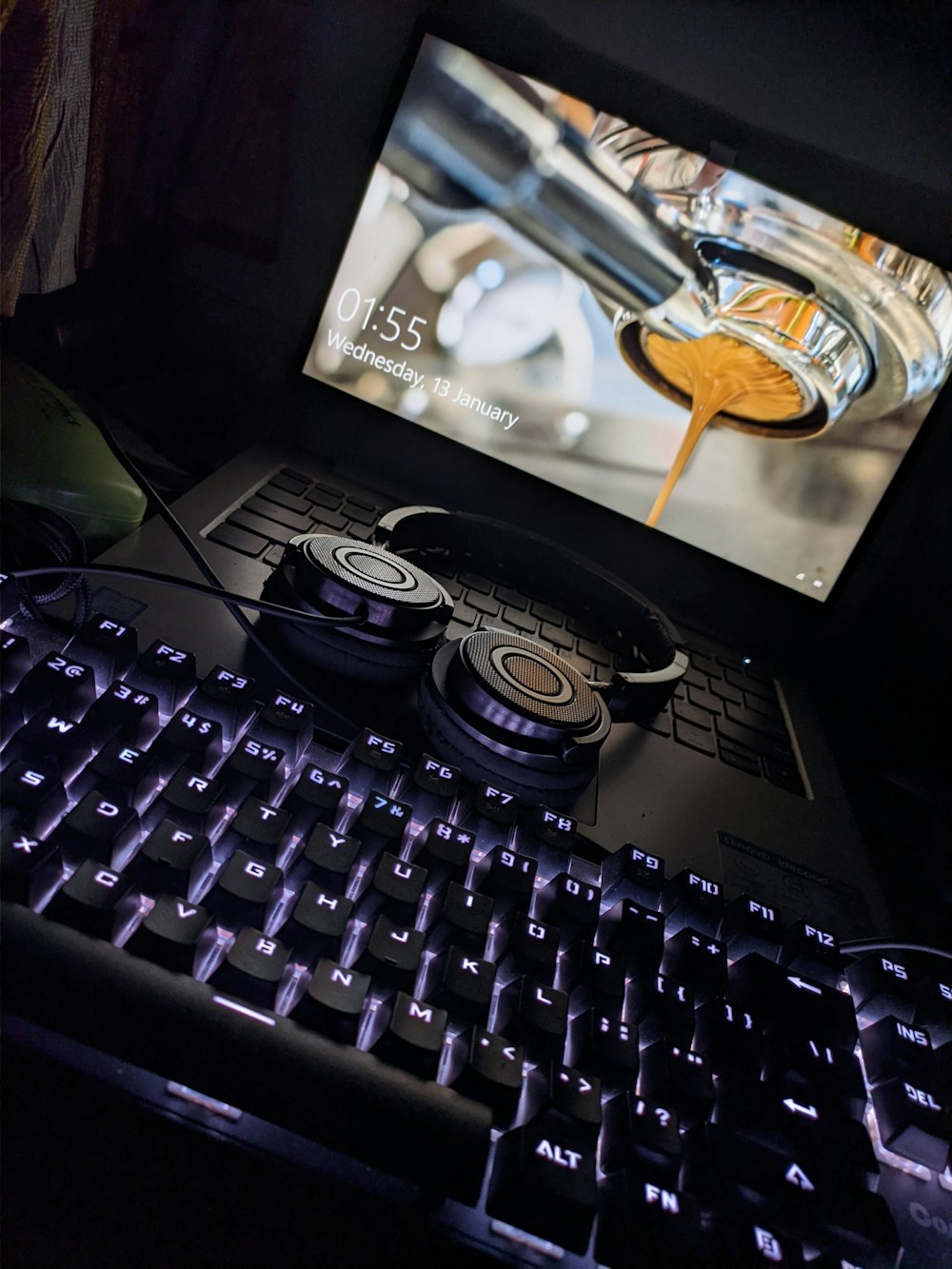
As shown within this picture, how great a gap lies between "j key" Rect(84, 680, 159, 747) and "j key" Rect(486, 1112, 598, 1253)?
0.92 feet

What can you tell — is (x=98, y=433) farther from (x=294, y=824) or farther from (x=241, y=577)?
(x=294, y=824)

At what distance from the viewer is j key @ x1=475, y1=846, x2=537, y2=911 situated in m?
0.48

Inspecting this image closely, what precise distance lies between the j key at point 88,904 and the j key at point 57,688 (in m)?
0.10

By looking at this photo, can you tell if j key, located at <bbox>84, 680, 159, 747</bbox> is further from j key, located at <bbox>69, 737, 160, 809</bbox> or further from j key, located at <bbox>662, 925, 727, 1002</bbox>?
j key, located at <bbox>662, 925, 727, 1002</bbox>

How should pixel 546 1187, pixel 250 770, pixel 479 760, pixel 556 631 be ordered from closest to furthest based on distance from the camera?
1. pixel 546 1187
2. pixel 250 770
3. pixel 479 760
4. pixel 556 631

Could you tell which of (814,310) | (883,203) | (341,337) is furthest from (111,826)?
(883,203)

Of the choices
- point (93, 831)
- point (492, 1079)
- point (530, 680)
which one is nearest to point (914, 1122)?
point (492, 1079)

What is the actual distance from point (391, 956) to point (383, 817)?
3.4 inches

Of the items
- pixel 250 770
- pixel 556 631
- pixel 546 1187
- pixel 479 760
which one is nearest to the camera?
pixel 546 1187

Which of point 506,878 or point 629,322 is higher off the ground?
point 629,322

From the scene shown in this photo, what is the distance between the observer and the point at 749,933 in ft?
1.75

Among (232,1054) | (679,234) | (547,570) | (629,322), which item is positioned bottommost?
(232,1054)

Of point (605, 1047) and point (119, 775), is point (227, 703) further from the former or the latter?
point (605, 1047)

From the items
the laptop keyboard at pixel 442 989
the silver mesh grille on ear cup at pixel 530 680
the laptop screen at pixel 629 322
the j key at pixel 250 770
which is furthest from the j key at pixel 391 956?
the laptop screen at pixel 629 322
